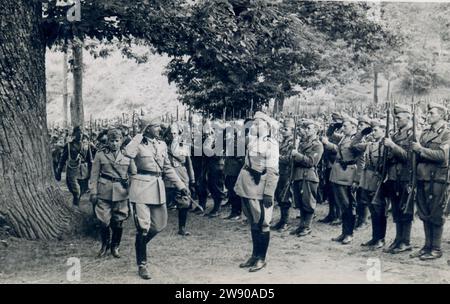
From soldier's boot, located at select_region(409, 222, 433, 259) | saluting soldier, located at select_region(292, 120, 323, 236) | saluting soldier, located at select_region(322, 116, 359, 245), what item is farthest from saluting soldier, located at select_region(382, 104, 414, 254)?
saluting soldier, located at select_region(292, 120, 323, 236)

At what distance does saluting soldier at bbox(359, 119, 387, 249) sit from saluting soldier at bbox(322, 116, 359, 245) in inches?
12.0

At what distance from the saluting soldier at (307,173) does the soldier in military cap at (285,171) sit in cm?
25

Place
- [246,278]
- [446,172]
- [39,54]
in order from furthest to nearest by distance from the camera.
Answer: [39,54]
[446,172]
[246,278]

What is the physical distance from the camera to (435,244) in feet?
25.4

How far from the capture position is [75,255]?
805 cm

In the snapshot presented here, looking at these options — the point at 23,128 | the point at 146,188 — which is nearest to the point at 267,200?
the point at 146,188

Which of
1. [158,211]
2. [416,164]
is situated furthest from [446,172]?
[158,211]

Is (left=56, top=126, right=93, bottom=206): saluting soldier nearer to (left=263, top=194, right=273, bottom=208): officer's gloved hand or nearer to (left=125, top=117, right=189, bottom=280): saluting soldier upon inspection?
(left=125, top=117, right=189, bottom=280): saluting soldier

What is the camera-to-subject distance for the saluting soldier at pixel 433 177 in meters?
7.48

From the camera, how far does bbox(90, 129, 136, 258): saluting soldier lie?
7887 millimetres

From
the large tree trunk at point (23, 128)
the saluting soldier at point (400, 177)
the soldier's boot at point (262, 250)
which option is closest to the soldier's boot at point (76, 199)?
the large tree trunk at point (23, 128)
